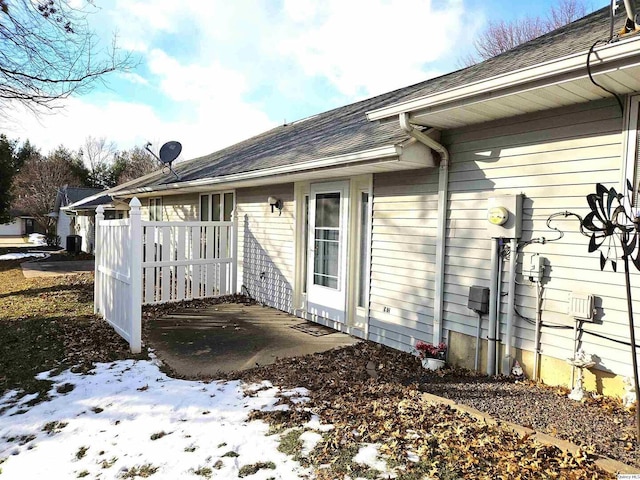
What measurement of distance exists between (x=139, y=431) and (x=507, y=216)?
150 inches

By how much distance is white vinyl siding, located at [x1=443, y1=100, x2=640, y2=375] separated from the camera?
3301mm

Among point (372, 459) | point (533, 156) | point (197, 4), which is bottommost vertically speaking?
point (372, 459)

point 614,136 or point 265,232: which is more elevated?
point 614,136

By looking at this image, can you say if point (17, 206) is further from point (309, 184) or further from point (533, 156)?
point (533, 156)

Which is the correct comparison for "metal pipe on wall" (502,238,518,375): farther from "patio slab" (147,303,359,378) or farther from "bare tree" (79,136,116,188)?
"bare tree" (79,136,116,188)

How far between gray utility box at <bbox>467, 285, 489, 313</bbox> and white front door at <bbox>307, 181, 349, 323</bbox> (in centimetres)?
220

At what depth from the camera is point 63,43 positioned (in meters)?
7.56

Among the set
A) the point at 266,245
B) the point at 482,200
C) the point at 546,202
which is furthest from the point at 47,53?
the point at 546,202

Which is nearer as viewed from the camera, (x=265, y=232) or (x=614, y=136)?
(x=614, y=136)

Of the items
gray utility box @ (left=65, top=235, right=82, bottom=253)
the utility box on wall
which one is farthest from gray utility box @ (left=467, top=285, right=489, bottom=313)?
gray utility box @ (left=65, top=235, right=82, bottom=253)

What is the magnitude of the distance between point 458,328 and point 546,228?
1.45 metres

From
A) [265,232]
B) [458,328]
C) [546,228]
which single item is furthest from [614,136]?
[265,232]

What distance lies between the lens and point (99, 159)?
140 feet

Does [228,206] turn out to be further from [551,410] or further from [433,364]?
[551,410]
